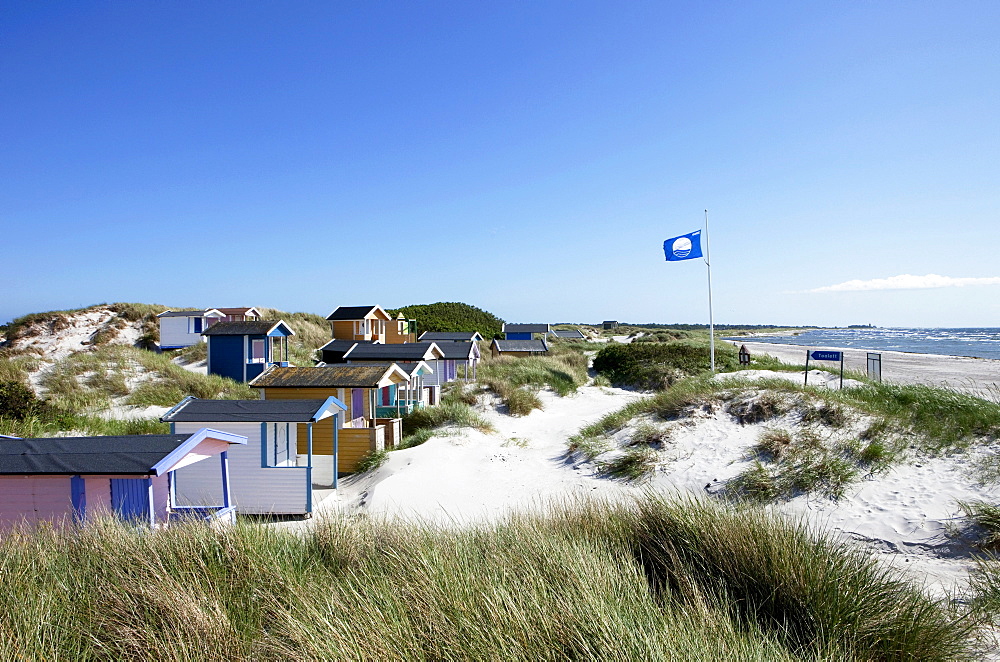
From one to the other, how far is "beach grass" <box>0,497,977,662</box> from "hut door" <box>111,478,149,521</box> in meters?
2.52

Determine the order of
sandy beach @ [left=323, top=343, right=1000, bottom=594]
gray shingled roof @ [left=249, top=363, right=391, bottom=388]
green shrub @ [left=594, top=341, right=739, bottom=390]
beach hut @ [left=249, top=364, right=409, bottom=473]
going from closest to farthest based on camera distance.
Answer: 1. sandy beach @ [left=323, top=343, right=1000, bottom=594]
2. beach hut @ [left=249, top=364, right=409, bottom=473]
3. gray shingled roof @ [left=249, top=363, right=391, bottom=388]
4. green shrub @ [left=594, top=341, right=739, bottom=390]

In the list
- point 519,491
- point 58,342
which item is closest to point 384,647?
point 519,491

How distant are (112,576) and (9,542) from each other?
5.42 feet

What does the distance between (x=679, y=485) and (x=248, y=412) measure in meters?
8.75

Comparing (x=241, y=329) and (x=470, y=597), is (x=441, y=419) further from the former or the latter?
(x=241, y=329)

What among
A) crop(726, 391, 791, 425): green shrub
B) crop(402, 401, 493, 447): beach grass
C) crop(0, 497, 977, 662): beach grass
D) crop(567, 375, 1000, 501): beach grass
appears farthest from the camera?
crop(402, 401, 493, 447): beach grass

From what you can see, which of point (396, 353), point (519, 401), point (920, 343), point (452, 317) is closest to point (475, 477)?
point (519, 401)

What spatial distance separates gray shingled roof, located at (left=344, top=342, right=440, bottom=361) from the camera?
2258cm

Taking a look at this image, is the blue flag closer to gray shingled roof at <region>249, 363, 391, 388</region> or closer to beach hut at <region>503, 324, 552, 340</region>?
gray shingled roof at <region>249, 363, 391, 388</region>

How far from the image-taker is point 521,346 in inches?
1663

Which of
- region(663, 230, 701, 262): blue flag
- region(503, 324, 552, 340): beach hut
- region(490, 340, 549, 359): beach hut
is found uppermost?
region(663, 230, 701, 262): blue flag

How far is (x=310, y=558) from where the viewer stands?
4648mm

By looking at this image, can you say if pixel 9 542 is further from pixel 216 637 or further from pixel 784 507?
pixel 784 507

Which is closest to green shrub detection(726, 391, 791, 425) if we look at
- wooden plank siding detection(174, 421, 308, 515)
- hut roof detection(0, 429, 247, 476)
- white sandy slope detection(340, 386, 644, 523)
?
white sandy slope detection(340, 386, 644, 523)
